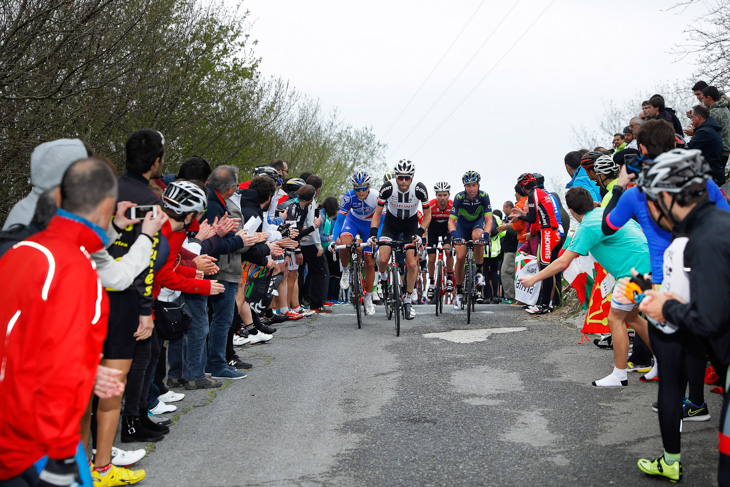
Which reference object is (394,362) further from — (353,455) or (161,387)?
(353,455)

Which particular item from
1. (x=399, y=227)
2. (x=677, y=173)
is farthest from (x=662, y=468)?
(x=399, y=227)

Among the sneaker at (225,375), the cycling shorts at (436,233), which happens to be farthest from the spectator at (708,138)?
the sneaker at (225,375)

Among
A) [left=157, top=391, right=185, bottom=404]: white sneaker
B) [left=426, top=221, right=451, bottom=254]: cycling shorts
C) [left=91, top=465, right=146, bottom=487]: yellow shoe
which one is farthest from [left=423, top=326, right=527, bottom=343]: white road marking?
[left=91, top=465, right=146, bottom=487]: yellow shoe

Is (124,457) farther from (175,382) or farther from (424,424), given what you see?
(175,382)

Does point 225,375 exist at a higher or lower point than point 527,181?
lower

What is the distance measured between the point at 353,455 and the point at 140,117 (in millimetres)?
13340

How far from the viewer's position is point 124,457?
504cm

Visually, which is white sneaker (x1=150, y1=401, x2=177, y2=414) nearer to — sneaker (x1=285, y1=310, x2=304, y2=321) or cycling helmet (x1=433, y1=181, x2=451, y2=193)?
sneaker (x1=285, y1=310, x2=304, y2=321)

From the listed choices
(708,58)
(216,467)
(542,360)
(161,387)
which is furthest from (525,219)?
(216,467)

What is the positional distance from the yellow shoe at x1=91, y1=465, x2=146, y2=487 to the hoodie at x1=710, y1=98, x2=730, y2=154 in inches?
358

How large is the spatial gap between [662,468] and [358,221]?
9.95 meters

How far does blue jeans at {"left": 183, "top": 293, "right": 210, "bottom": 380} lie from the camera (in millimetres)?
7113

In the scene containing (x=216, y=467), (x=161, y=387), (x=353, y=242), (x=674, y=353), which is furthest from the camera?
(x=353, y=242)

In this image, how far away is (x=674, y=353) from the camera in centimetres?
450
